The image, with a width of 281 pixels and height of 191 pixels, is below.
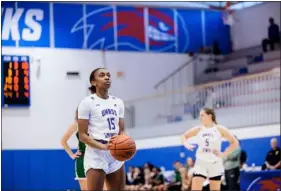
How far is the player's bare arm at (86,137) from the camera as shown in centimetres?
641

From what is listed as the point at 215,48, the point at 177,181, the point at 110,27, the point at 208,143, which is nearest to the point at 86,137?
the point at 208,143

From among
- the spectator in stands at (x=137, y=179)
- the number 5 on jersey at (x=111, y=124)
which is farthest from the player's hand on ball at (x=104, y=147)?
the spectator in stands at (x=137, y=179)

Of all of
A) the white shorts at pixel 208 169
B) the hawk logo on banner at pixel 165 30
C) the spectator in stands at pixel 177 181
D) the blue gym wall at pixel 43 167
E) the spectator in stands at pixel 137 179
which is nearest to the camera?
the white shorts at pixel 208 169

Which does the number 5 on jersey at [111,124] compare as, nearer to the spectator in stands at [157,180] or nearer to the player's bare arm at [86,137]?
the player's bare arm at [86,137]

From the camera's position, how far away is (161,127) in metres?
21.6

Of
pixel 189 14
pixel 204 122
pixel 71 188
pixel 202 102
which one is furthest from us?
pixel 189 14

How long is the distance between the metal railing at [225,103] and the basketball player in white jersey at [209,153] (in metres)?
7.22

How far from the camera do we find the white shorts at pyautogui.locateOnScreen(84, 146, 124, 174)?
6.57 meters

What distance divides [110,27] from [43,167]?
6468 millimetres

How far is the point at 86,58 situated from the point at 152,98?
314 centimetres

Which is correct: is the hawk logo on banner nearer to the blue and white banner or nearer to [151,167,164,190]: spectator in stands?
the blue and white banner

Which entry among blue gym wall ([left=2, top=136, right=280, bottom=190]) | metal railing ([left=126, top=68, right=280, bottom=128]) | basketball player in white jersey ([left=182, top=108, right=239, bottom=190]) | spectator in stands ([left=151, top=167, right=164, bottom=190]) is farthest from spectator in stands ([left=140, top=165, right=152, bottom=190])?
basketball player in white jersey ([left=182, top=108, right=239, bottom=190])

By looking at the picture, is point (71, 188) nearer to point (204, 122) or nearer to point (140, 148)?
point (140, 148)

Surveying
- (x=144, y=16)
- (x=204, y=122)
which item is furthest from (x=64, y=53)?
(x=204, y=122)
